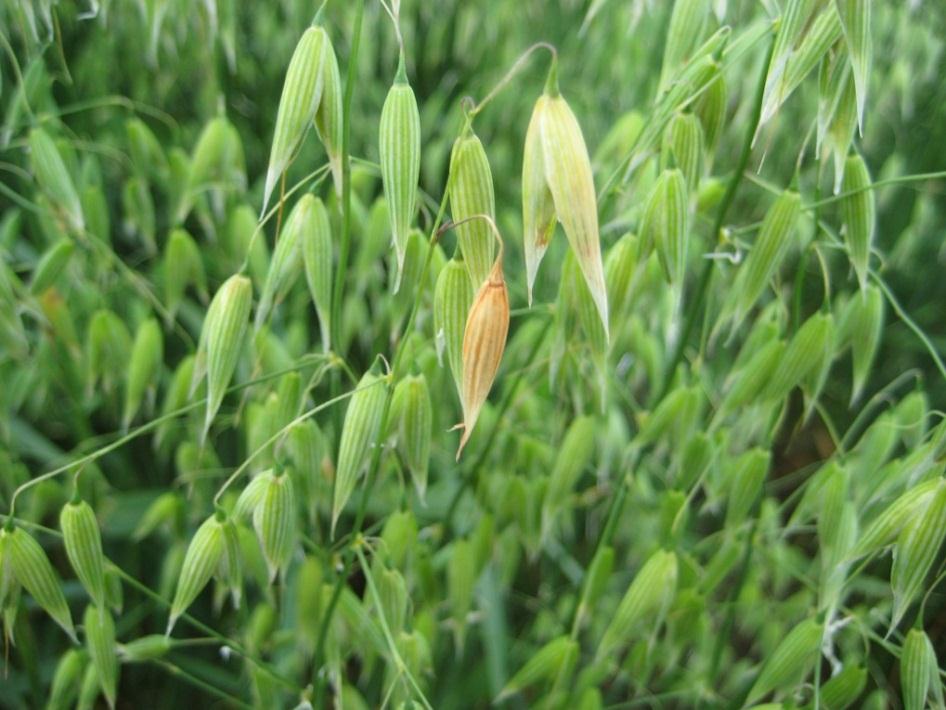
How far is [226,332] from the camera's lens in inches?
28.4

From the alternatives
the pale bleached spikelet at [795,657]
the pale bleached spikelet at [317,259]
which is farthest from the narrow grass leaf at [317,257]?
the pale bleached spikelet at [795,657]

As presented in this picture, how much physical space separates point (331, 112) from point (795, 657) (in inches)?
20.9

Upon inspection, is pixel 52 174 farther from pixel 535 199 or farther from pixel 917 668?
pixel 917 668

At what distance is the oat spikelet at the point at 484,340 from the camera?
22.5 inches

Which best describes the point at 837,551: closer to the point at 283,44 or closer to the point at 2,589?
the point at 2,589

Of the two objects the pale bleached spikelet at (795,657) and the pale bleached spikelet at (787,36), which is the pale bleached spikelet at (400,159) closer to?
the pale bleached spikelet at (787,36)

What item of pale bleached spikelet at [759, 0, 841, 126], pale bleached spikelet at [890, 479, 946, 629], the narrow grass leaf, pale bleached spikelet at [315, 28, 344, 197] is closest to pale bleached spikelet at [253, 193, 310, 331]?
the narrow grass leaf

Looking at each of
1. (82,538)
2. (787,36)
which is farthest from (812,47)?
(82,538)

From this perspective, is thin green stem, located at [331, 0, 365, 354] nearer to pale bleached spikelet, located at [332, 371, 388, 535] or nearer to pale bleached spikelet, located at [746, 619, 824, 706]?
pale bleached spikelet, located at [332, 371, 388, 535]

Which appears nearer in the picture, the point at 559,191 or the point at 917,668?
the point at 559,191

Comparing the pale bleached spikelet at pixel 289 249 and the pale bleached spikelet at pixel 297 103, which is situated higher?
the pale bleached spikelet at pixel 297 103

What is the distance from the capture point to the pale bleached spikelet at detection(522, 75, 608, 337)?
55 centimetres

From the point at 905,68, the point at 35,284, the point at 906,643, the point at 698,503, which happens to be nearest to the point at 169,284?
the point at 35,284

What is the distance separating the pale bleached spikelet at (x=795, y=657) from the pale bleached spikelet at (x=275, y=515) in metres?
0.39
